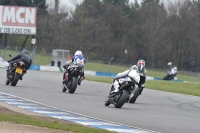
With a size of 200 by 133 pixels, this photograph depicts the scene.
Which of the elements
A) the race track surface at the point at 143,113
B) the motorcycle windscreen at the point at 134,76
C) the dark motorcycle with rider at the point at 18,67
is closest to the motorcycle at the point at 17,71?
the dark motorcycle with rider at the point at 18,67

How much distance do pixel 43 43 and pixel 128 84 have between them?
64.0 m

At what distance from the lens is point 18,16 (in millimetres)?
55250

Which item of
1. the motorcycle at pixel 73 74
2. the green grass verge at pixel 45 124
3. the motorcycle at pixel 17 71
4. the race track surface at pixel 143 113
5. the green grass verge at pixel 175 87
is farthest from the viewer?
the green grass verge at pixel 175 87

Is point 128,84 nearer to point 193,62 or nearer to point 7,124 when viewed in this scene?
point 7,124

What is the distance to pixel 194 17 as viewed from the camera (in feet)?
252

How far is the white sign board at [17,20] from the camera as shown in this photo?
180 ft

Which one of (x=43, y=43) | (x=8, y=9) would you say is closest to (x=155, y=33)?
(x=43, y=43)

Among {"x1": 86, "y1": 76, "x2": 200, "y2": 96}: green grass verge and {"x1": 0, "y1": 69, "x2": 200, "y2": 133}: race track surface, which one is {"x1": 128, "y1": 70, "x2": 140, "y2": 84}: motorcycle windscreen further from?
{"x1": 86, "y1": 76, "x2": 200, "y2": 96}: green grass verge

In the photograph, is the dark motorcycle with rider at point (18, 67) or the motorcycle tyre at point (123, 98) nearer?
the motorcycle tyre at point (123, 98)

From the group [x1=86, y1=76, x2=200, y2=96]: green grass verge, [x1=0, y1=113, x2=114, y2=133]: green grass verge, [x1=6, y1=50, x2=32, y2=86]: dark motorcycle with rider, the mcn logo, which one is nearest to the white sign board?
the mcn logo

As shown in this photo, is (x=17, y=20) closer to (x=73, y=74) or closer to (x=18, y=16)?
(x=18, y=16)

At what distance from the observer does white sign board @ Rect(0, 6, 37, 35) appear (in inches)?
2165

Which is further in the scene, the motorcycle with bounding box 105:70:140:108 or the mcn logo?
the mcn logo

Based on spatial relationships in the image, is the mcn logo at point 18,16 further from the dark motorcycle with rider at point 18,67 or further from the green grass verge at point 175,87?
the dark motorcycle with rider at point 18,67
